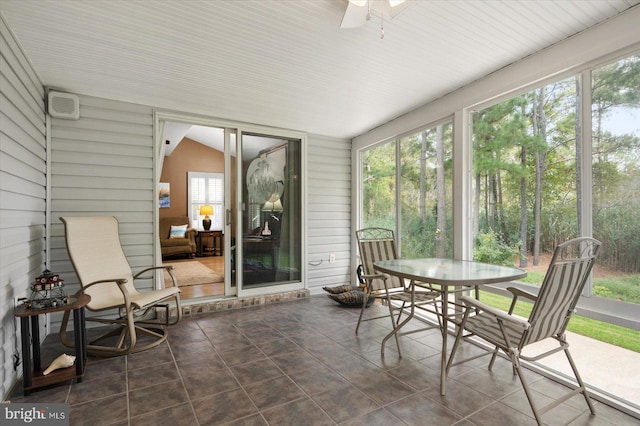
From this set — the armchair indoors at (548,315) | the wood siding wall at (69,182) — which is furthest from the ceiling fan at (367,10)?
the wood siding wall at (69,182)

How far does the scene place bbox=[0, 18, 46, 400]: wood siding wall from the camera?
2.09 meters

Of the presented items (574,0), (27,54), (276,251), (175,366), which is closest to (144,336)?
(175,366)

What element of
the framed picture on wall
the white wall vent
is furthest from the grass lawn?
the framed picture on wall

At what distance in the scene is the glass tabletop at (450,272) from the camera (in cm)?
206

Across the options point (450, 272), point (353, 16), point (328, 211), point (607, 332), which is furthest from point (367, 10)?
point (328, 211)

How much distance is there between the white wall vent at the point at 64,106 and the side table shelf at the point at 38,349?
196 cm

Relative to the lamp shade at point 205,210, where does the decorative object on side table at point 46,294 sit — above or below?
below

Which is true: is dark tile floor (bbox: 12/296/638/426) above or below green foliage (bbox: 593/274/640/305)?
below

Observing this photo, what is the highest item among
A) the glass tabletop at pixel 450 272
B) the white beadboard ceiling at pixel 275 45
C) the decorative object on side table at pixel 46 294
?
the white beadboard ceiling at pixel 275 45

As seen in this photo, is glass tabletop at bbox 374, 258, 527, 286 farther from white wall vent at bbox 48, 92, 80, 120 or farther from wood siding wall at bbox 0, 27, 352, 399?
white wall vent at bbox 48, 92, 80, 120

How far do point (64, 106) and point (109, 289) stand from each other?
194 centimetres

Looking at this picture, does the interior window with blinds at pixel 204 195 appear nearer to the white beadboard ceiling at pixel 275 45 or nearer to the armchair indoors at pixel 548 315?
the white beadboard ceiling at pixel 275 45

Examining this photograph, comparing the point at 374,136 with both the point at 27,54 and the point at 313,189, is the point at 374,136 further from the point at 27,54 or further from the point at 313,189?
the point at 27,54
